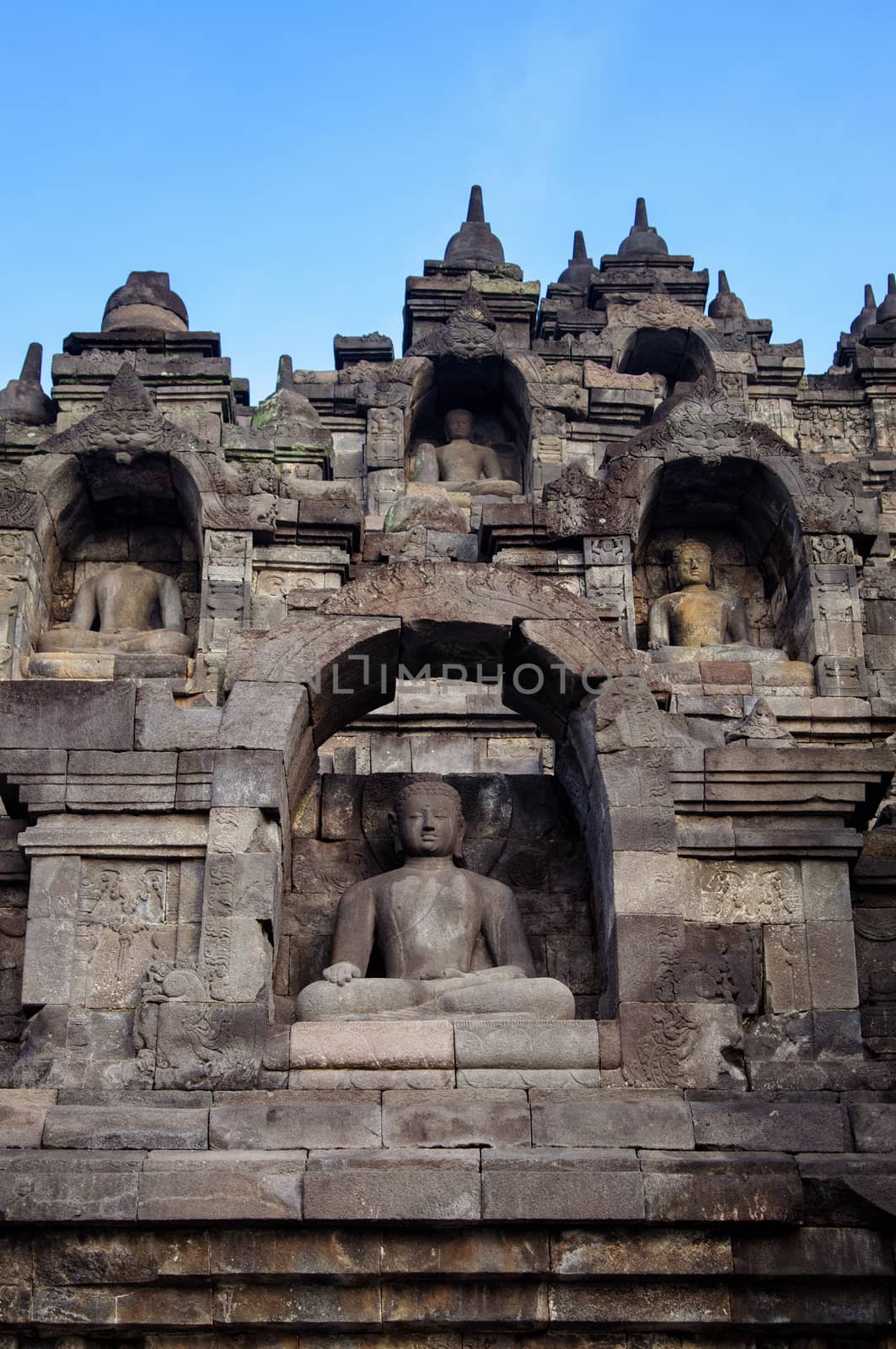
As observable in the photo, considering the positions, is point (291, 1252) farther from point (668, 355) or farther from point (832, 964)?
point (668, 355)

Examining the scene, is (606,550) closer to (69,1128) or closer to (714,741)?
(714,741)

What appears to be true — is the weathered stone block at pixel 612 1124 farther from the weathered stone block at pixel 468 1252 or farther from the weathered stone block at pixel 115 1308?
the weathered stone block at pixel 115 1308

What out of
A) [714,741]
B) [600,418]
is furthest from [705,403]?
[714,741]

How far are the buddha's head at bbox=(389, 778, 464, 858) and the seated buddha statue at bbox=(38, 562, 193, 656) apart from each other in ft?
20.6

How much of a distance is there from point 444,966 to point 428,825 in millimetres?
1143

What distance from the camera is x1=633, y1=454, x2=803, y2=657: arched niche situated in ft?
66.3

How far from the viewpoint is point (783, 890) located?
499 inches

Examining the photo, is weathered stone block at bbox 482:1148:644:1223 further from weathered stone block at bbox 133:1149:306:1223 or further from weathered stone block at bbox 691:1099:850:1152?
weathered stone block at bbox 133:1149:306:1223

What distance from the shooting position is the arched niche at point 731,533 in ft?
66.3

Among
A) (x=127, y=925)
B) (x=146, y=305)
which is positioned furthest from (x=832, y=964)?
(x=146, y=305)

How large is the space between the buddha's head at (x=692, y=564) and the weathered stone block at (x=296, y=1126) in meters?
10.4

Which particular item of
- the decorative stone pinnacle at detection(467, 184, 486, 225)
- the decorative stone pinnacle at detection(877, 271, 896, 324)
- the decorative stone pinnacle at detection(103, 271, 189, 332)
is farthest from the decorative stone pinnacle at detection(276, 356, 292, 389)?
the decorative stone pinnacle at detection(877, 271, 896, 324)

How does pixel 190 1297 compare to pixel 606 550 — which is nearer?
pixel 190 1297

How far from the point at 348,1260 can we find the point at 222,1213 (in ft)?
2.53
